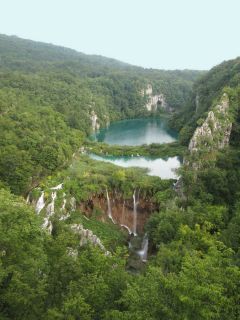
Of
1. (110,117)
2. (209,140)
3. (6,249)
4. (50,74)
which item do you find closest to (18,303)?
(6,249)

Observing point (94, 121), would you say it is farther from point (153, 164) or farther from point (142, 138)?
point (153, 164)

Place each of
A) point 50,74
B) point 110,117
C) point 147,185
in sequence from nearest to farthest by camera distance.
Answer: point 147,185
point 50,74
point 110,117

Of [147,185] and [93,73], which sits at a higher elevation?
[93,73]

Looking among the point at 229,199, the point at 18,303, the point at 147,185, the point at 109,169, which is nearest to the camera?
the point at 18,303

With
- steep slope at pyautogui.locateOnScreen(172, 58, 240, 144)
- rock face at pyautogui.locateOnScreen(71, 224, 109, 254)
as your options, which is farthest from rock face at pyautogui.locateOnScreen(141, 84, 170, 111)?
rock face at pyautogui.locateOnScreen(71, 224, 109, 254)

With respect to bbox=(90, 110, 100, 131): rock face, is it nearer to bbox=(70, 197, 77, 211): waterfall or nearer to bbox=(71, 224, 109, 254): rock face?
bbox=(70, 197, 77, 211): waterfall

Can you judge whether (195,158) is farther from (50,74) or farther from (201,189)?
(50,74)

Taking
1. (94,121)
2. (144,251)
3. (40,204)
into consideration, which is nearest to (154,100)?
(94,121)

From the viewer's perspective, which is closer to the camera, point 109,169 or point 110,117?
point 109,169
